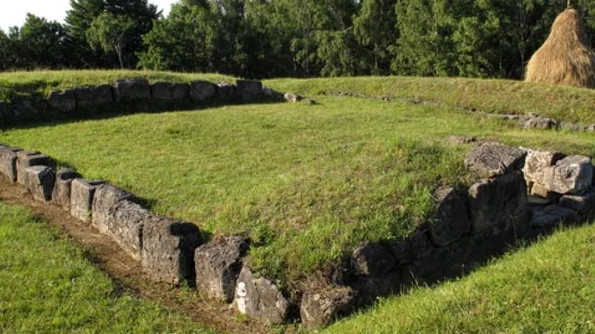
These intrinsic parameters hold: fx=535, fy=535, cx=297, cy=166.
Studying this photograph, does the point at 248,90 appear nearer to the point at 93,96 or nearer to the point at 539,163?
the point at 93,96

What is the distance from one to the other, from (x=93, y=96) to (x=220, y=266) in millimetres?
11390

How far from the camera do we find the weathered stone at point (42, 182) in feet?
29.3

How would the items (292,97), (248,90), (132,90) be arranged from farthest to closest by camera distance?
1. (292,97)
2. (248,90)
3. (132,90)

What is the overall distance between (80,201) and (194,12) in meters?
37.2

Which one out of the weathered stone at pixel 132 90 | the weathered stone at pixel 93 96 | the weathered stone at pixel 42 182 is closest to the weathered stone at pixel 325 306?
the weathered stone at pixel 42 182

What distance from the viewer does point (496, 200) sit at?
22.4 feet

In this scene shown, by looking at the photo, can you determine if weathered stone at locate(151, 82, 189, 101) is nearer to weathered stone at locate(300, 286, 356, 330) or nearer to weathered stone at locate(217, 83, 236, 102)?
weathered stone at locate(217, 83, 236, 102)

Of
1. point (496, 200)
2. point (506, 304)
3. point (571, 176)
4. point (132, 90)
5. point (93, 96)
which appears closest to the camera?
point (506, 304)

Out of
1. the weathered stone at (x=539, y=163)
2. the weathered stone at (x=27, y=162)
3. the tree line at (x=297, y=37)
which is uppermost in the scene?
the tree line at (x=297, y=37)

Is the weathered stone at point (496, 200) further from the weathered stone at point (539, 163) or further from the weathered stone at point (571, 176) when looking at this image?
the weathered stone at point (539, 163)

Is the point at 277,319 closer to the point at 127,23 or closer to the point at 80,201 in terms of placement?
the point at 80,201

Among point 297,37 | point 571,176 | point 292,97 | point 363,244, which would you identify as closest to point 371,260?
point 363,244

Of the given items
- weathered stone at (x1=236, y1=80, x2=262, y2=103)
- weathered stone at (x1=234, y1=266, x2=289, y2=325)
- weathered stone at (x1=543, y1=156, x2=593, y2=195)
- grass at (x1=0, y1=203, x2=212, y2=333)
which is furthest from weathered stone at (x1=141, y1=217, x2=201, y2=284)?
weathered stone at (x1=236, y1=80, x2=262, y2=103)

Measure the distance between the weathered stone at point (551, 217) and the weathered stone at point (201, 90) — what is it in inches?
459
